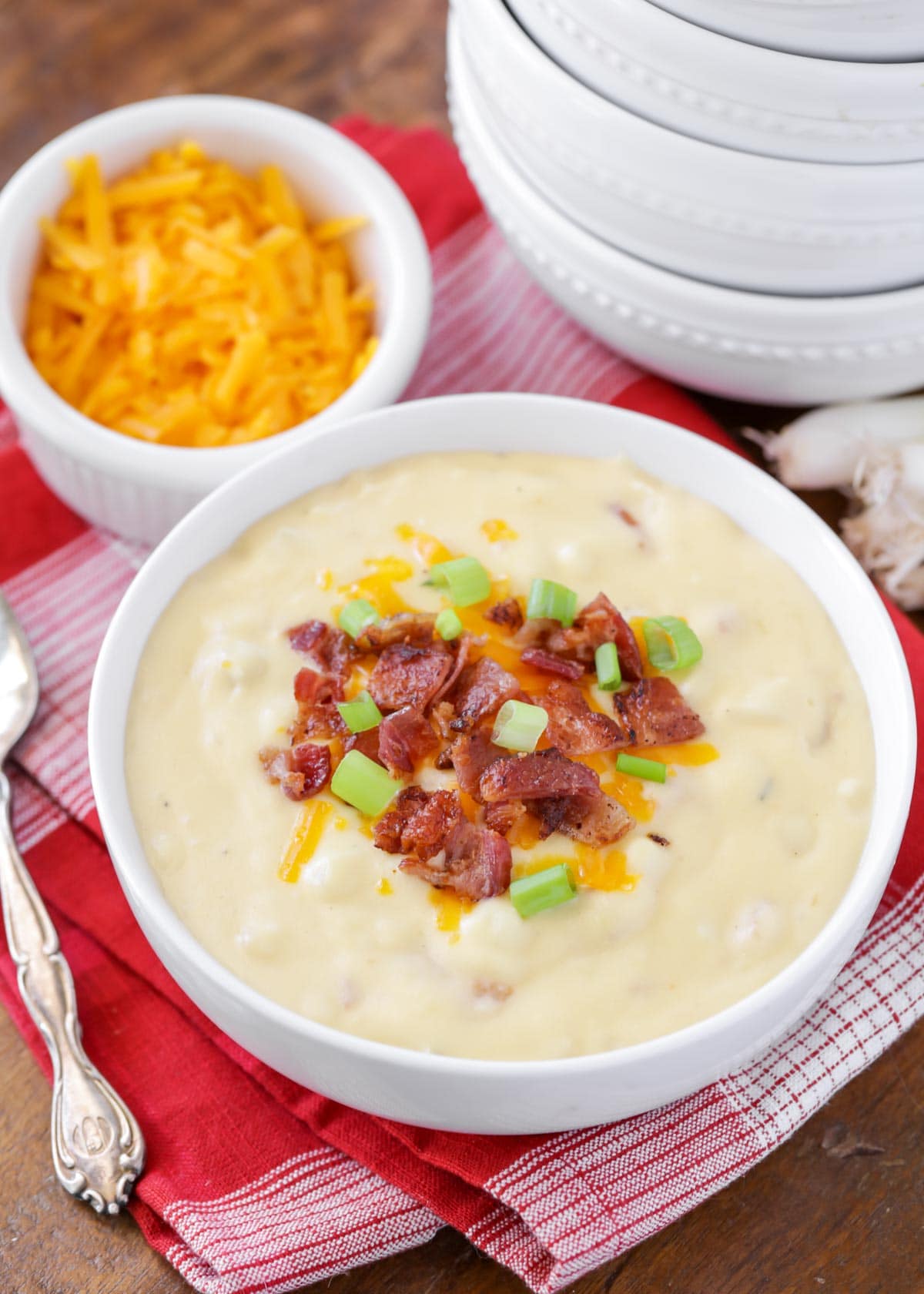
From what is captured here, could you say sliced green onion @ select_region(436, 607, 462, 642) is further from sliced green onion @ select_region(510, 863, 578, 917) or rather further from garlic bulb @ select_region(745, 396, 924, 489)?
garlic bulb @ select_region(745, 396, 924, 489)

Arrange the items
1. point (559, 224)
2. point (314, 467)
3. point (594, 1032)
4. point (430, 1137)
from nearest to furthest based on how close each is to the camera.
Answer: point (594, 1032), point (430, 1137), point (314, 467), point (559, 224)

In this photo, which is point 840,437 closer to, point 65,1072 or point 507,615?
point 507,615

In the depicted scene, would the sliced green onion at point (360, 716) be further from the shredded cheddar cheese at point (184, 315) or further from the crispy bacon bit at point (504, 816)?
the shredded cheddar cheese at point (184, 315)

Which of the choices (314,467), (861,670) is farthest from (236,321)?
(861,670)

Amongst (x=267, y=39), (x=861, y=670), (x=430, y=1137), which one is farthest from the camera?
(x=267, y=39)

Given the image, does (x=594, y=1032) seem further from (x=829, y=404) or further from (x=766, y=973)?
(x=829, y=404)

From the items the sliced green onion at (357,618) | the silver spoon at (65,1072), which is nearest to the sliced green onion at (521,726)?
the sliced green onion at (357,618)
